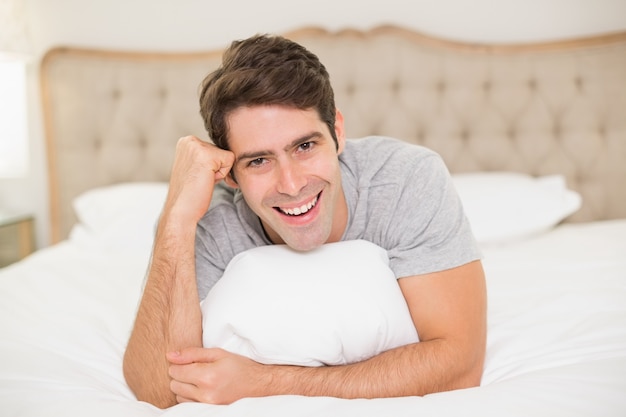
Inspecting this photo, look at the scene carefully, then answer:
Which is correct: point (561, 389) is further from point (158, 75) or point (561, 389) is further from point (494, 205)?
point (158, 75)

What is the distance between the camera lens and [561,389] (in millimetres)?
813

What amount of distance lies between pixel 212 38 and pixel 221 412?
79.1 inches

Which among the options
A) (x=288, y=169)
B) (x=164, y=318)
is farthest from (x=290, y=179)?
(x=164, y=318)

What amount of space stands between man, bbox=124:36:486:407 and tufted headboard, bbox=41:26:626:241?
1170 millimetres

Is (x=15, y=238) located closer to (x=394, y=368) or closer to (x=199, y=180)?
(x=199, y=180)

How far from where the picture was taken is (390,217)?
44.9 inches

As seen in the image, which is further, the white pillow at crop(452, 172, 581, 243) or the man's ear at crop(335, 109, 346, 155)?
the white pillow at crop(452, 172, 581, 243)

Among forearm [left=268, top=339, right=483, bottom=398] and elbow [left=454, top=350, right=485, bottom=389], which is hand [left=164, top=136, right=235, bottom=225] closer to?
forearm [left=268, top=339, right=483, bottom=398]

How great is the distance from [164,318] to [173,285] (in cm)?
7

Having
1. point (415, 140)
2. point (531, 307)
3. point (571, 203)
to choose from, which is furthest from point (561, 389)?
point (415, 140)

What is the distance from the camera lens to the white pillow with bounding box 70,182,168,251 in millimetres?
2029

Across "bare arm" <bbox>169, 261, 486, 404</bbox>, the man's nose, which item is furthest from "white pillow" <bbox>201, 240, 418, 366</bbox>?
the man's nose

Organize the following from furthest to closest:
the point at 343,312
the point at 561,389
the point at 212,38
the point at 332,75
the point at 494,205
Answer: the point at 212,38
the point at 332,75
the point at 494,205
the point at 343,312
the point at 561,389

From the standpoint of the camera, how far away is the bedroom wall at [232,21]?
2.31 m
